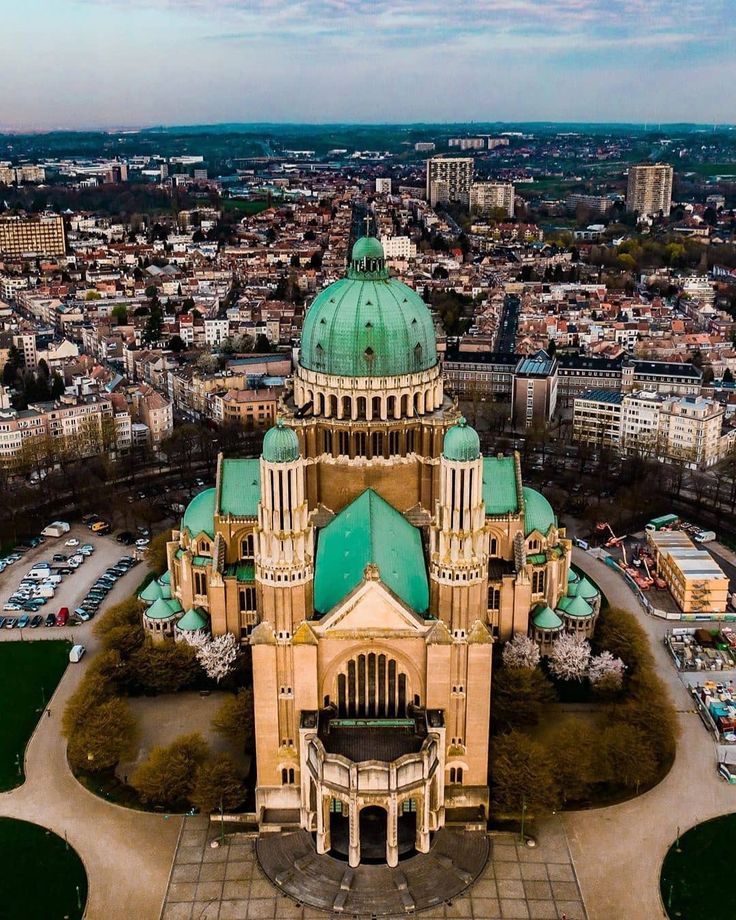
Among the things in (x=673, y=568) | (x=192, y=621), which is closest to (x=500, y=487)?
(x=673, y=568)

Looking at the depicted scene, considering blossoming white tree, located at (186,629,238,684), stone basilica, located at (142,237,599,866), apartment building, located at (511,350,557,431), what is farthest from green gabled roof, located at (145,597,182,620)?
apartment building, located at (511,350,557,431)

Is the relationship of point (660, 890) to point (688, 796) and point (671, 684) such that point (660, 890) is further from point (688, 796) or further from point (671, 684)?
point (671, 684)

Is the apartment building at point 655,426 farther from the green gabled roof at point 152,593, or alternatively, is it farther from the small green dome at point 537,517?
the green gabled roof at point 152,593

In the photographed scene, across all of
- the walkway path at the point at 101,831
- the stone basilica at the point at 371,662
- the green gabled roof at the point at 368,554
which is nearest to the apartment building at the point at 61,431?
the walkway path at the point at 101,831

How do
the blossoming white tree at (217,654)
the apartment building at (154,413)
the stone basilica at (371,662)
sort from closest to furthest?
the stone basilica at (371,662), the blossoming white tree at (217,654), the apartment building at (154,413)

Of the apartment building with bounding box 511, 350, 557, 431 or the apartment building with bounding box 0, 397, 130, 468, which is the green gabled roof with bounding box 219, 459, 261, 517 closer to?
the apartment building with bounding box 0, 397, 130, 468

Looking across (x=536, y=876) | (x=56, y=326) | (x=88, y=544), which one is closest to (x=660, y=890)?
(x=536, y=876)

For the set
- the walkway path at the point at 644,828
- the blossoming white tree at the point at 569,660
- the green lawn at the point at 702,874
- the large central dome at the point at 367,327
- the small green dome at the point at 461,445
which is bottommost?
the green lawn at the point at 702,874
